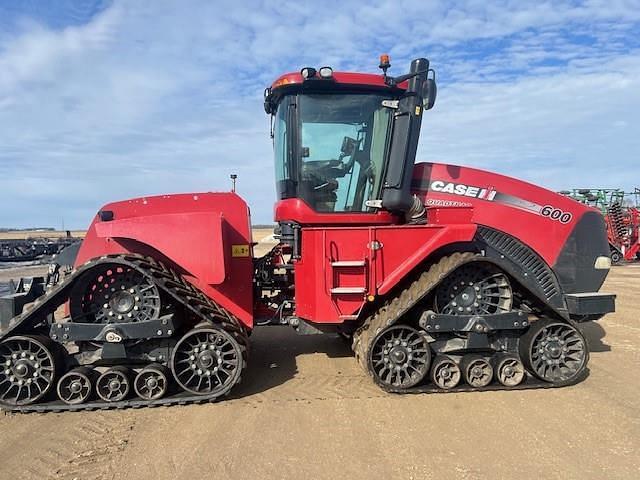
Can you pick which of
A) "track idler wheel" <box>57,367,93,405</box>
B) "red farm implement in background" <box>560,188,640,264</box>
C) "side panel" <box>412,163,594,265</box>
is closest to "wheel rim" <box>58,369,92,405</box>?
"track idler wheel" <box>57,367,93,405</box>

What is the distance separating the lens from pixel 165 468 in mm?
3520

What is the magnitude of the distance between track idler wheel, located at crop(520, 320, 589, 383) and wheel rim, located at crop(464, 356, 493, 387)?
418 mm

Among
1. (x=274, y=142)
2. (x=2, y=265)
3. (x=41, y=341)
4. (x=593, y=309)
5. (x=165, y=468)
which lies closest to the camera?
(x=165, y=468)

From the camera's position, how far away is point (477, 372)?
4926 millimetres

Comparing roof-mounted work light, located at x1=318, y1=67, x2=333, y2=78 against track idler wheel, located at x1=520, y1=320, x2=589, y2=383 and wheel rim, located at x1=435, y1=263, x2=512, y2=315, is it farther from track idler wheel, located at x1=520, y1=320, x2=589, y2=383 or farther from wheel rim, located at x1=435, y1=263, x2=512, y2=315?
track idler wheel, located at x1=520, y1=320, x2=589, y2=383

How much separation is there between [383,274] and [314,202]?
103 centimetres

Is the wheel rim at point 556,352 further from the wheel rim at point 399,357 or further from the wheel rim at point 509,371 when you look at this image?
the wheel rim at point 399,357

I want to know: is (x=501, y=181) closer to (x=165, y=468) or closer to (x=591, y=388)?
(x=591, y=388)

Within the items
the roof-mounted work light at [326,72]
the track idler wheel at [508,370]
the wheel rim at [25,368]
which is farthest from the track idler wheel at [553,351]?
the wheel rim at [25,368]

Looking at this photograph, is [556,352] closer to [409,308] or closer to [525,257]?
[525,257]

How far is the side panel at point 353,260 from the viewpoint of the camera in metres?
4.93

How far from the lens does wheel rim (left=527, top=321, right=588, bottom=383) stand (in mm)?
4977

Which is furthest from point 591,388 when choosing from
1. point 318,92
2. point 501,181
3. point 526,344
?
point 318,92

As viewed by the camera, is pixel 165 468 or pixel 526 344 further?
pixel 526 344
